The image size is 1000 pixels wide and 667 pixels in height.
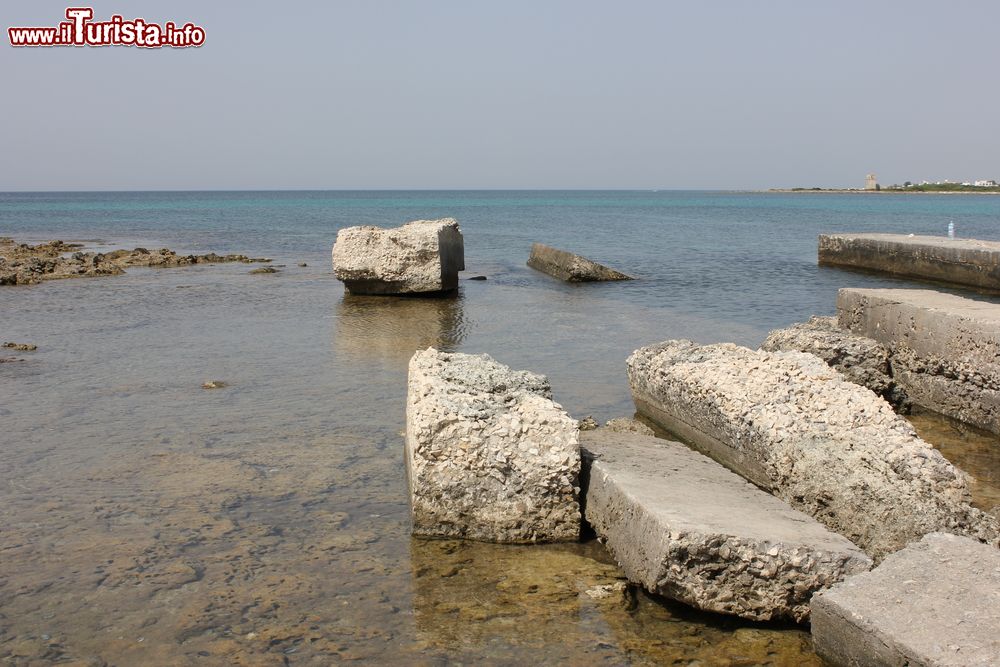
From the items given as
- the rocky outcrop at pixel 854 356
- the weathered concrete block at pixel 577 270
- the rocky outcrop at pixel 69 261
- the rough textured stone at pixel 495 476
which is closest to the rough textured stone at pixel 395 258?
the weathered concrete block at pixel 577 270

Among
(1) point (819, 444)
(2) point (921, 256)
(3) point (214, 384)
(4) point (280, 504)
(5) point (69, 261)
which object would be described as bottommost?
(4) point (280, 504)

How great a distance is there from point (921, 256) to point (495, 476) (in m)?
15.2

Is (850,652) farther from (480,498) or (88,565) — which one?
(88,565)

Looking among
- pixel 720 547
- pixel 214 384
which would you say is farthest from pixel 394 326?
pixel 720 547

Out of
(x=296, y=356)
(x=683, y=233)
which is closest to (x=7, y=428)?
(x=296, y=356)

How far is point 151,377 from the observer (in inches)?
291

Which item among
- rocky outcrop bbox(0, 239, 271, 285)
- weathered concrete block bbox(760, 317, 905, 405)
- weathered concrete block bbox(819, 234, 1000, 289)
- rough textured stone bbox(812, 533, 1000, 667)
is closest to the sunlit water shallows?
rough textured stone bbox(812, 533, 1000, 667)

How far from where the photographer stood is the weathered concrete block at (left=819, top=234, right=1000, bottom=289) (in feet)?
47.9

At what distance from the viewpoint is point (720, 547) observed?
3404 mm

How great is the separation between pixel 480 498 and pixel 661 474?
869mm

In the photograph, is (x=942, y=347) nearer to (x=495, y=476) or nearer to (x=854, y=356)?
(x=854, y=356)

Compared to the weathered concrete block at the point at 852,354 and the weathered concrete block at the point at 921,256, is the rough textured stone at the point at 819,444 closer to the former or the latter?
the weathered concrete block at the point at 852,354

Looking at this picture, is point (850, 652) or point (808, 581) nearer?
point (850, 652)

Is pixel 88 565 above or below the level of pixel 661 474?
below
